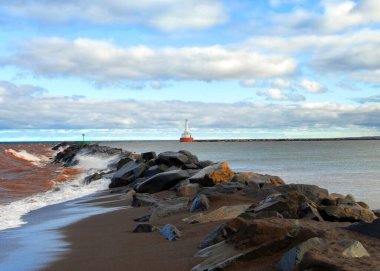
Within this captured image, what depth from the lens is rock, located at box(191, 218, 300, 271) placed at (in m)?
4.94

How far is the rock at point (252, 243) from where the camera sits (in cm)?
494

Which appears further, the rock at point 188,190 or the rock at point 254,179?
the rock at point 254,179

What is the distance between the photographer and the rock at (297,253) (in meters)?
4.31

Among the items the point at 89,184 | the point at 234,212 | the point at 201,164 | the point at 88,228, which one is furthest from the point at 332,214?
the point at 89,184

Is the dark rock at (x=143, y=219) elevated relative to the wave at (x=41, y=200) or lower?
elevated

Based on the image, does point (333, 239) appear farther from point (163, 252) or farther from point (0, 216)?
point (0, 216)

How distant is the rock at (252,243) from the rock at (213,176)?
25.9ft

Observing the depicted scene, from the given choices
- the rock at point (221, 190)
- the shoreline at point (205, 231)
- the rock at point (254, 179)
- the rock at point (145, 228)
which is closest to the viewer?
the shoreline at point (205, 231)

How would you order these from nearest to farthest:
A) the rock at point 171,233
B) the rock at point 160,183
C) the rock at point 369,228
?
the rock at point 369,228, the rock at point 171,233, the rock at point 160,183

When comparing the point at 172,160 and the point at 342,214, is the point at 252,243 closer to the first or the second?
the point at 342,214

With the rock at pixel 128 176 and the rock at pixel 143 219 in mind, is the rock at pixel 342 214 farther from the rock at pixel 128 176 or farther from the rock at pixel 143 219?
the rock at pixel 128 176

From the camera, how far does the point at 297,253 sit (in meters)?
4.35

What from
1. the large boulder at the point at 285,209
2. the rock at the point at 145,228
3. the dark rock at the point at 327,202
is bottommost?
the rock at the point at 145,228

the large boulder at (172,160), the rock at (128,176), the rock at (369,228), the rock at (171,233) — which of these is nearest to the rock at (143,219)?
the rock at (171,233)
